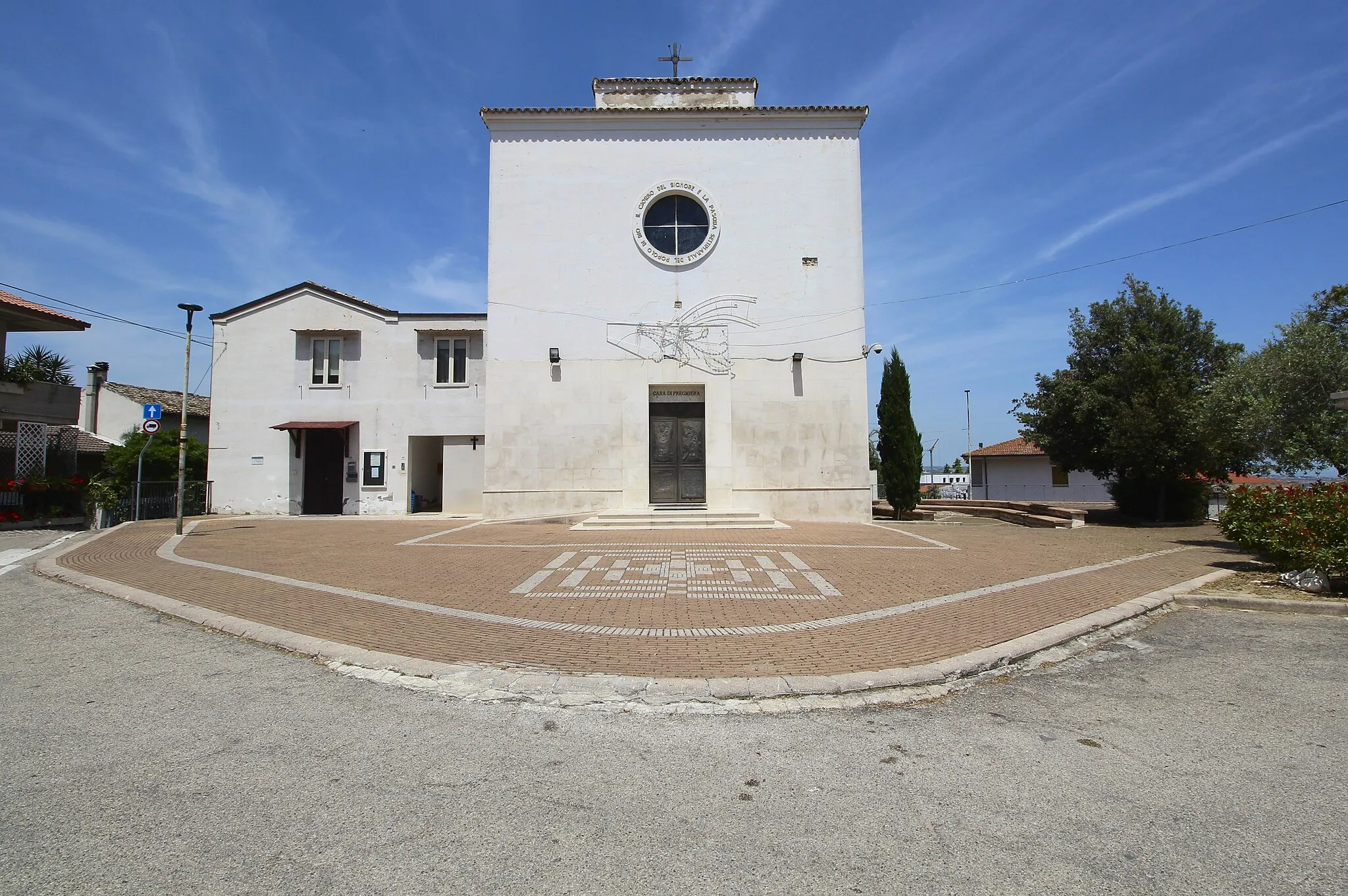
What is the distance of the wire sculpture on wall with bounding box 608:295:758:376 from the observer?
19703 mm

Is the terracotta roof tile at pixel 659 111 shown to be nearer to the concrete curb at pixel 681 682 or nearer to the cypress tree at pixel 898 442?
the cypress tree at pixel 898 442

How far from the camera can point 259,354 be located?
23344 mm

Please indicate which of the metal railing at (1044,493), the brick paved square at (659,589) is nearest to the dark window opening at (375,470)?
the brick paved square at (659,589)

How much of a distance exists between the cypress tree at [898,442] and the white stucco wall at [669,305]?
16.8 ft

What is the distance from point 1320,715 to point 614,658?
15.7ft

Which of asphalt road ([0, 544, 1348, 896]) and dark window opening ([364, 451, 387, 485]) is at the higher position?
dark window opening ([364, 451, 387, 485])

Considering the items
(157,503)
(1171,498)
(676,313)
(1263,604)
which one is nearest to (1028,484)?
(1171,498)

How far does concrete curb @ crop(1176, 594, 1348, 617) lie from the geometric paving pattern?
4117 mm

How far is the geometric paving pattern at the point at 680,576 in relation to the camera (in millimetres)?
8602

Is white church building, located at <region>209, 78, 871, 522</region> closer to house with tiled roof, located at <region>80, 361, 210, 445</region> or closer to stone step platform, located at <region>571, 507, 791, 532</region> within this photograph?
stone step platform, located at <region>571, 507, 791, 532</region>

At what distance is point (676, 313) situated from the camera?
1984 centimetres

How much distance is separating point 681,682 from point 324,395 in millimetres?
21651

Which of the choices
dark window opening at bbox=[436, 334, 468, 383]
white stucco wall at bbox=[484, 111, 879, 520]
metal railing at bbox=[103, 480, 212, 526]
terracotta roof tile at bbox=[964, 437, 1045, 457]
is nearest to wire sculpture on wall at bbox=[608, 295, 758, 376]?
white stucco wall at bbox=[484, 111, 879, 520]

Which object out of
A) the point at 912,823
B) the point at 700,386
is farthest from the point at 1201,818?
the point at 700,386
